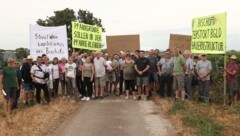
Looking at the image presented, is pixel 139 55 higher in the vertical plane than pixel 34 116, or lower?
higher

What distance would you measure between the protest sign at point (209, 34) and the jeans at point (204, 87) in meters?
1.12

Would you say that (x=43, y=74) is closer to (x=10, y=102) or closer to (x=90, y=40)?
(x=10, y=102)

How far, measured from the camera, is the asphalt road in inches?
402

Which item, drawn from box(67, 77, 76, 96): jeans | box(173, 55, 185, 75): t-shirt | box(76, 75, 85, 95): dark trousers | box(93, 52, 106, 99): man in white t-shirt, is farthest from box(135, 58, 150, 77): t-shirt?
box(67, 77, 76, 96): jeans

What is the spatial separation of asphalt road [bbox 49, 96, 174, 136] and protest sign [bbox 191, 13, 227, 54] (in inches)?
117

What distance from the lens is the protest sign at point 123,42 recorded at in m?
19.4

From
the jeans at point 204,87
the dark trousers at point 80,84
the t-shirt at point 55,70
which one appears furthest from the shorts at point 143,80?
the t-shirt at point 55,70

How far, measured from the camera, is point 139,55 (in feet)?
50.9

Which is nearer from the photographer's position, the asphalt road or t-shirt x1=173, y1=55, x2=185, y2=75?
the asphalt road

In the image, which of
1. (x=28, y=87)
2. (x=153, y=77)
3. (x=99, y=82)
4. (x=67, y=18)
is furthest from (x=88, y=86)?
(x=67, y=18)

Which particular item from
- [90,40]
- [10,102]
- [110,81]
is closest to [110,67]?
[110,81]

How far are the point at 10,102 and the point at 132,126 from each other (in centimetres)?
485

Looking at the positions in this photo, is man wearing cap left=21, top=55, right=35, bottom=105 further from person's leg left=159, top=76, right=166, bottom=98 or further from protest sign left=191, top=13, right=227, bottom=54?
protest sign left=191, top=13, right=227, bottom=54

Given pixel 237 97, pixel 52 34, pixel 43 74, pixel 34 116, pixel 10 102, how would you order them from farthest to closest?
pixel 52 34
pixel 237 97
pixel 43 74
pixel 10 102
pixel 34 116
